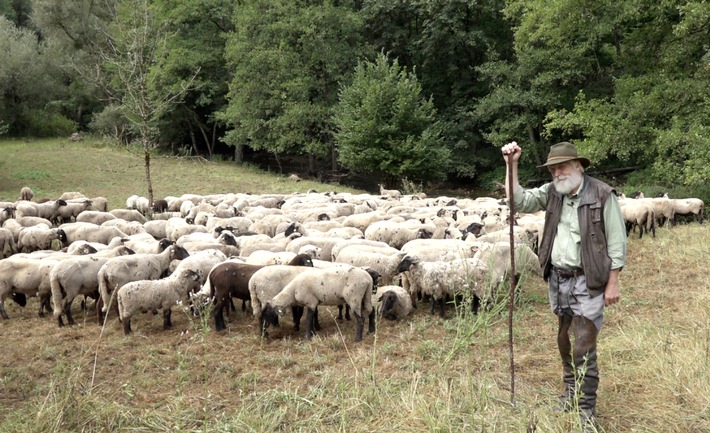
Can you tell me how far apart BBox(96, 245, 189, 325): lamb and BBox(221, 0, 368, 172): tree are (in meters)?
25.0

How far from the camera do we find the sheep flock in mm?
7789

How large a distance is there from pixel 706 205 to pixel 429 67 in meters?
23.7

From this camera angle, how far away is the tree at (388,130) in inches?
1145

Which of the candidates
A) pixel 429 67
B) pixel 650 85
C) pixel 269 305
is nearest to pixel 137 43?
pixel 269 305

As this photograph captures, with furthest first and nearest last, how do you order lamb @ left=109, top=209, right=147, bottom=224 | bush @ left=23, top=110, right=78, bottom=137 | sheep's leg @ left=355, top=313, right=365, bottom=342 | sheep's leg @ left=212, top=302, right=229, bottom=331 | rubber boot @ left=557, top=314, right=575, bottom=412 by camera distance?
bush @ left=23, top=110, right=78, bottom=137
lamb @ left=109, top=209, right=147, bottom=224
sheep's leg @ left=212, top=302, right=229, bottom=331
sheep's leg @ left=355, top=313, right=365, bottom=342
rubber boot @ left=557, top=314, right=575, bottom=412

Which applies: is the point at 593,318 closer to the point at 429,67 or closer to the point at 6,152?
the point at 429,67

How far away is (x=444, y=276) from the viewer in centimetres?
859

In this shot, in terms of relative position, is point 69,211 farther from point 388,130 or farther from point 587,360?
point 388,130

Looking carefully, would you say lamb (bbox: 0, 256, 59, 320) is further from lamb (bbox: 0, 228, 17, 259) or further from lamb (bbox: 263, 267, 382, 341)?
lamb (bbox: 0, 228, 17, 259)

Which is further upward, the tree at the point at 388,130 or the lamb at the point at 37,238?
the tree at the point at 388,130

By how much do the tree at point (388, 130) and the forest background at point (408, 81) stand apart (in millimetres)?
93

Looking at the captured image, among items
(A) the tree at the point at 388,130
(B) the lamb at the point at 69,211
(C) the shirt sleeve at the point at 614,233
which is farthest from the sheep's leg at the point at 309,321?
(A) the tree at the point at 388,130

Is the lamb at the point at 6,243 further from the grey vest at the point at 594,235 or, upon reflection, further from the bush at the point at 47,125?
the bush at the point at 47,125

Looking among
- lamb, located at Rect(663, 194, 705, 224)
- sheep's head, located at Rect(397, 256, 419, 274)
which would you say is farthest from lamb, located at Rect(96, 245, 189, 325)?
lamb, located at Rect(663, 194, 705, 224)
